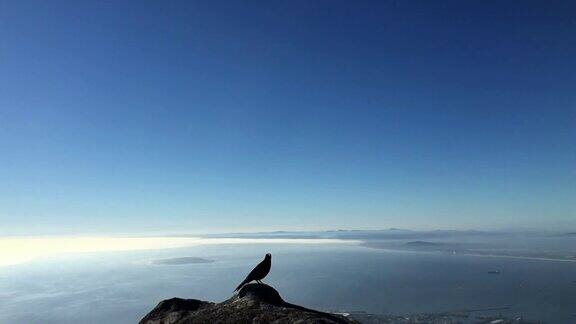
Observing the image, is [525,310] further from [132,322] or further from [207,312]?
[207,312]

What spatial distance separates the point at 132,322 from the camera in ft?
634

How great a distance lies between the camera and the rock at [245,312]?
11188mm

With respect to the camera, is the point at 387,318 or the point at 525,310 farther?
the point at 525,310

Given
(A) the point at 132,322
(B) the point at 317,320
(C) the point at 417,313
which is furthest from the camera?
(A) the point at 132,322

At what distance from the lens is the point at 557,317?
16462 cm

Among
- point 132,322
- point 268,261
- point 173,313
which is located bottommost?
point 132,322

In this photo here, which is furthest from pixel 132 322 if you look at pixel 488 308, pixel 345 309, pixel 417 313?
pixel 488 308

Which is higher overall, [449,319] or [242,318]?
[242,318]

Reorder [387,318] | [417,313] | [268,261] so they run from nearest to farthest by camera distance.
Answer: [268,261]
[387,318]
[417,313]

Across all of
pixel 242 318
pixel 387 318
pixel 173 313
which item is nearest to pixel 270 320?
pixel 242 318

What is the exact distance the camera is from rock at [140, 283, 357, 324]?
11188 mm

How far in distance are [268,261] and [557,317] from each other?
196 metres

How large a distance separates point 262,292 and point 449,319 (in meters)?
172

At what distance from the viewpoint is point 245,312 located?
1232cm
